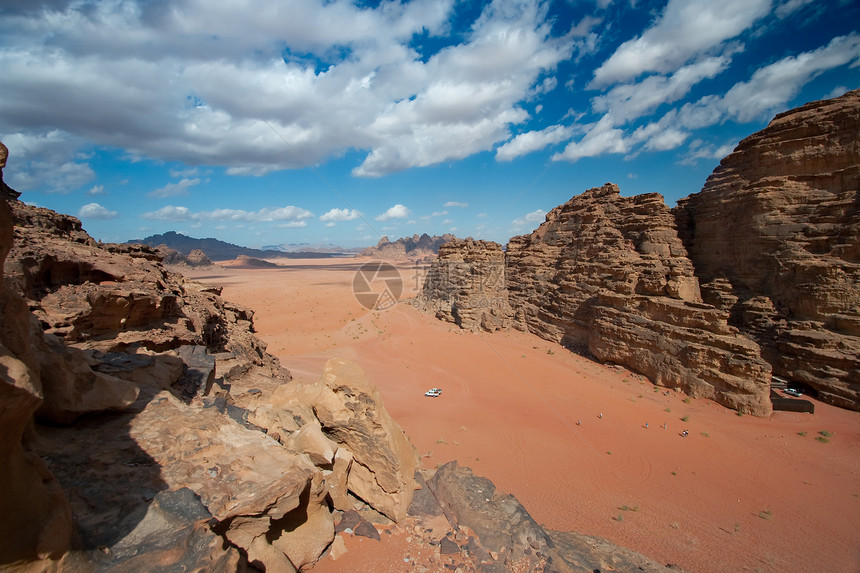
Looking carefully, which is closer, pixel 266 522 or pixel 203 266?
pixel 266 522

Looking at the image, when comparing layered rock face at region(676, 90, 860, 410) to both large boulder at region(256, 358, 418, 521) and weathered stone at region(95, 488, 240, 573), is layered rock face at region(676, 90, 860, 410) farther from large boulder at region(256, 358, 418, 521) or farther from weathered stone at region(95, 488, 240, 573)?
weathered stone at region(95, 488, 240, 573)

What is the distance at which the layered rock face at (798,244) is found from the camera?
420 inches

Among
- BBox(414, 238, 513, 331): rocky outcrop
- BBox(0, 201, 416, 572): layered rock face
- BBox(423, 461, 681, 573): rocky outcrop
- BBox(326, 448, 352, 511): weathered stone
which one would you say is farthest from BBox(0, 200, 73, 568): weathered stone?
BBox(414, 238, 513, 331): rocky outcrop

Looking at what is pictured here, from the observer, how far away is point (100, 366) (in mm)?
4316

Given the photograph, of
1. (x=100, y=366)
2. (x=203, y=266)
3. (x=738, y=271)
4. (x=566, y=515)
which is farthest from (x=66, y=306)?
(x=203, y=266)

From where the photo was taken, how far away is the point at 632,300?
41.9 ft

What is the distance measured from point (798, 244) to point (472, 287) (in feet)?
40.3

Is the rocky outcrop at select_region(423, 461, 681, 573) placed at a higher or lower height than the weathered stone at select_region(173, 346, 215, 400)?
lower

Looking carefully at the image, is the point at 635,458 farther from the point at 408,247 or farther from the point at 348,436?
the point at 408,247

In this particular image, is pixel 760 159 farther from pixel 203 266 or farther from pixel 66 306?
pixel 203 266

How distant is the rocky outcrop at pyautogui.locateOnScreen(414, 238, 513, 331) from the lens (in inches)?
734

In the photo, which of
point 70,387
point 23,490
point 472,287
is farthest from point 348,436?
point 472,287

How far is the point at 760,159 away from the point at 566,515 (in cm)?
1423

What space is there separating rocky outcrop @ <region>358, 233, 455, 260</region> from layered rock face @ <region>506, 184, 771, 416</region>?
8572 cm
